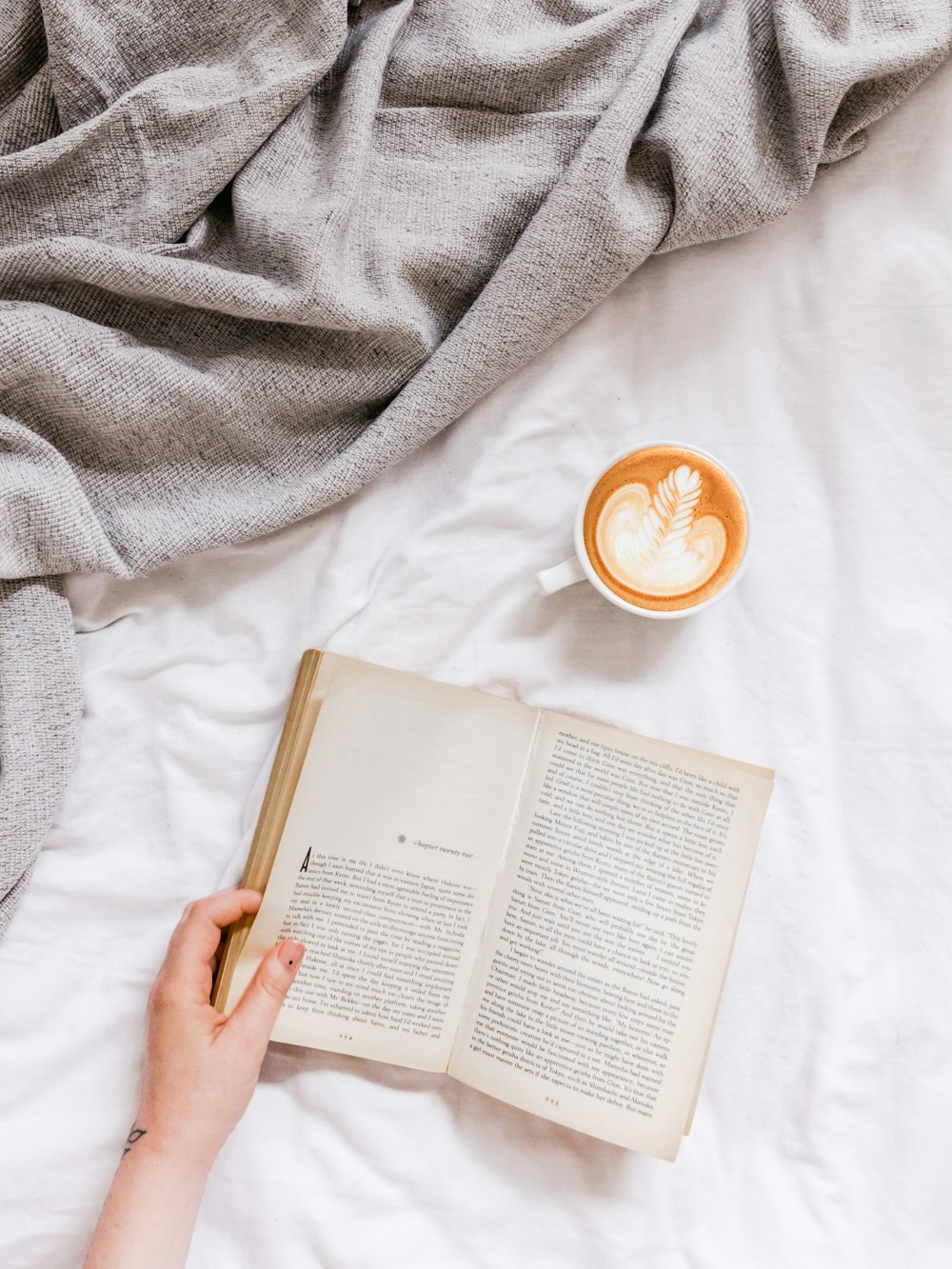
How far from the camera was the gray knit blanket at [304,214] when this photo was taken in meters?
0.71

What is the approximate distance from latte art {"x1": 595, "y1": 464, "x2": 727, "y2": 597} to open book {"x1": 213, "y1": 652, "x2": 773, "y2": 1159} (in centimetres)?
13

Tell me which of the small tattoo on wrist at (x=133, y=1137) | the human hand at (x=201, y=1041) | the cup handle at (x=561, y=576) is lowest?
the small tattoo on wrist at (x=133, y=1137)

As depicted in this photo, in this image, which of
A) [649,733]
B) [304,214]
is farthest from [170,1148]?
[304,214]

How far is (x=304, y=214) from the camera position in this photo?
2.39ft

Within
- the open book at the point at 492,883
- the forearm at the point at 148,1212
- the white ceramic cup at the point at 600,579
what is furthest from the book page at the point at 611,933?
the forearm at the point at 148,1212

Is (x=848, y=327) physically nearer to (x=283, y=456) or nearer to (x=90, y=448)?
(x=283, y=456)

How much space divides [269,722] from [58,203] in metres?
0.43

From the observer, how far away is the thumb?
2.35 ft

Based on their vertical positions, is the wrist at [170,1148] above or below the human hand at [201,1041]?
below

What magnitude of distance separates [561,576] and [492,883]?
0.82ft

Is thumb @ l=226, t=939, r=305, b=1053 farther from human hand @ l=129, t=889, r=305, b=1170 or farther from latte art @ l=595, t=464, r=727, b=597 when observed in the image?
latte art @ l=595, t=464, r=727, b=597

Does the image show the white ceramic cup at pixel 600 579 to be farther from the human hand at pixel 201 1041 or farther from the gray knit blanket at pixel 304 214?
the human hand at pixel 201 1041

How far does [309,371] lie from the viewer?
75cm

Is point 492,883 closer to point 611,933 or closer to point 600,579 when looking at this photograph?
point 611,933
